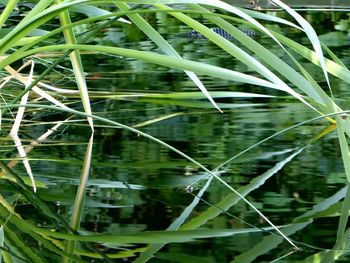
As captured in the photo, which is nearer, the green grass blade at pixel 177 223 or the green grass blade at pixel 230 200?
the green grass blade at pixel 177 223

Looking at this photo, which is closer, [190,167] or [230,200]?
[230,200]

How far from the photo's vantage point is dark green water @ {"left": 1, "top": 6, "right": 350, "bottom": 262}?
1.34 metres

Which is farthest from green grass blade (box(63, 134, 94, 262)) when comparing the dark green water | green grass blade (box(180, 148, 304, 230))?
green grass blade (box(180, 148, 304, 230))

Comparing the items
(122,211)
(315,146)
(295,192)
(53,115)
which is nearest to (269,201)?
(295,192)

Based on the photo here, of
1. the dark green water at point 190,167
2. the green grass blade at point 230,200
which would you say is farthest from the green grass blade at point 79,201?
the green grass blade at point 230,200

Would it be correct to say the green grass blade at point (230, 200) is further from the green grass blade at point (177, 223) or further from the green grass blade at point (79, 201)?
the green grass blade at point (79, 201)

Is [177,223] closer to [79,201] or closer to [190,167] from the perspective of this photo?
[79,201]

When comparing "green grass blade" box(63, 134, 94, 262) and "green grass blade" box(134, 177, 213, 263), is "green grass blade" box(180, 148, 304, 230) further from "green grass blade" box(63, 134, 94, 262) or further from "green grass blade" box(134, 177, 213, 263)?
"green grass blade" box(63, 134, 94, 262)

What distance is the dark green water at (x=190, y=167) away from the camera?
4.41ft

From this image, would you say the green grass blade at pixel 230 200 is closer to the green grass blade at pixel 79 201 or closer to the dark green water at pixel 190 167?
the dark green water at pixel 190 167

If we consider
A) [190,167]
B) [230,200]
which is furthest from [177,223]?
[190,167]

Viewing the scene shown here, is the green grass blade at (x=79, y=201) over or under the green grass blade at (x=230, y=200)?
over

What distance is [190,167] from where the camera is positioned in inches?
68.8

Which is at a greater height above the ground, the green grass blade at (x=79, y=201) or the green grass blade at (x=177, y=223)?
the green grass blade at (x=79, y=201)
